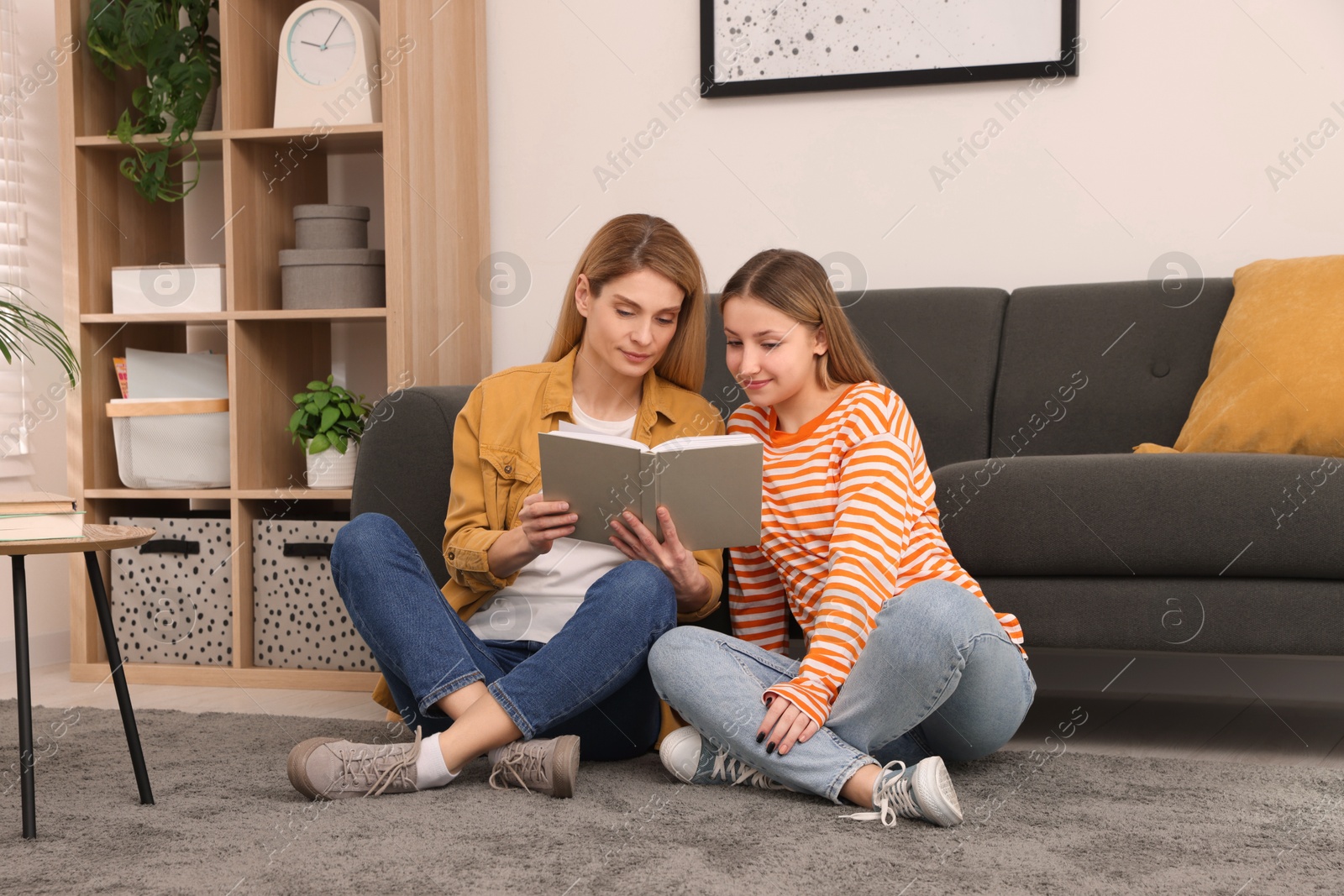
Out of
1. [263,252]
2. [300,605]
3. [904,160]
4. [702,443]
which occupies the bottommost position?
[300,605]

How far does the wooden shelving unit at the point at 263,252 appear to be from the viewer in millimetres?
2520

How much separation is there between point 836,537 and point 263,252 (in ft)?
5.58

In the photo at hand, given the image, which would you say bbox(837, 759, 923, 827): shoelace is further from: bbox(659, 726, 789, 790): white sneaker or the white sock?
the white sock

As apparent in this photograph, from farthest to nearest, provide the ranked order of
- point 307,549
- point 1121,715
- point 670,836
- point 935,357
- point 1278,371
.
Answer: point 307,549 → point 935,357 → point 1121,715 → point 1278,371 → point 670,836

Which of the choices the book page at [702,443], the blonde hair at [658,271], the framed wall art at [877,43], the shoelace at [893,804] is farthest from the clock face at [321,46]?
the shoelace at [893,804]

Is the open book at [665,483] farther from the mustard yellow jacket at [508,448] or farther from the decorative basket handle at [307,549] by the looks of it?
the decorative basket handle at [307,549]

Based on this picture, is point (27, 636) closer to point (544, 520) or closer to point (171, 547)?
point (544, 520)

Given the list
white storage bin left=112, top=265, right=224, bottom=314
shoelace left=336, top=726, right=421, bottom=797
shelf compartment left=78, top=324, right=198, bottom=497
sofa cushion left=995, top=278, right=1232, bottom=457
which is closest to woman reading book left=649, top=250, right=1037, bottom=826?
shoelace left=336, top=726, right=421, bottom=797

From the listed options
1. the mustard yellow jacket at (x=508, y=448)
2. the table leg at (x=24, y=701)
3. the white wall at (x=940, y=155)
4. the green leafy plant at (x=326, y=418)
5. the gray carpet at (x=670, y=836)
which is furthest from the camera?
the green leafy plant at (x=326, y=418)

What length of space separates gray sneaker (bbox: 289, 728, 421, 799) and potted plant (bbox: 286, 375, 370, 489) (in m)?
1.15

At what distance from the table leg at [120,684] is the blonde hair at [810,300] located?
2.91 ft

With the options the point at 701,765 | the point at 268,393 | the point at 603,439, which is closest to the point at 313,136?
the point at 268,393

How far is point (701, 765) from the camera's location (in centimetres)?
157

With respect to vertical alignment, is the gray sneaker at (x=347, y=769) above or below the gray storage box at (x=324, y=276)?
below
